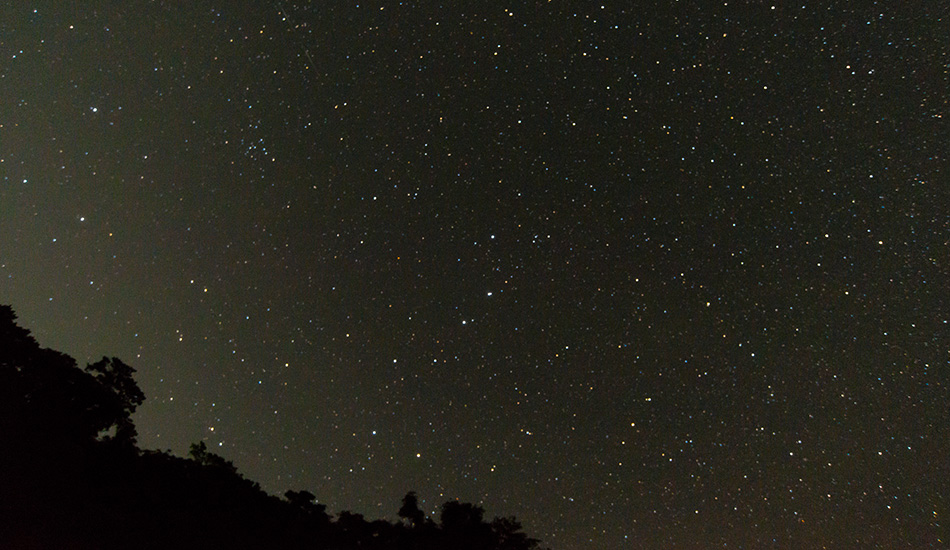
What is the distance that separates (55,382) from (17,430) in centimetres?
173

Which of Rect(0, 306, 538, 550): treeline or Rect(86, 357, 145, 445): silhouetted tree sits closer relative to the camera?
Rect(0, 306, 538, 550): treeline

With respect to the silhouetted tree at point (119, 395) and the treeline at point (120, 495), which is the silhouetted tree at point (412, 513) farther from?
the silhouetted tree at point (119, 395)

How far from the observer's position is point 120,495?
321 inches

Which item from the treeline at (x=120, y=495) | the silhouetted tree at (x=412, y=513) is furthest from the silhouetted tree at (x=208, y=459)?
the silhouetted tree at (x=412, y=513)

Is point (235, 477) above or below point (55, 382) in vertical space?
below

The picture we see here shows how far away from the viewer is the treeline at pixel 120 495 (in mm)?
7188

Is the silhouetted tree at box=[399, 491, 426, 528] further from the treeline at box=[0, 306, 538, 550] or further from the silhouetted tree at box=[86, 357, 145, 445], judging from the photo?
the silhouetted tree at box=[86, 357, 145, 445]

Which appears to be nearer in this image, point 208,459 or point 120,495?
point 120,495

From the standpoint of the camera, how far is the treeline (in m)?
7.19

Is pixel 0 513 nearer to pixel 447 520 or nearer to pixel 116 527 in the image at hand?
pixel 116 527

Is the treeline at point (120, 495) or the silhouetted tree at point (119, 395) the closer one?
the treeline at point (120, 495)

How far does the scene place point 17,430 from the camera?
26.9 feet

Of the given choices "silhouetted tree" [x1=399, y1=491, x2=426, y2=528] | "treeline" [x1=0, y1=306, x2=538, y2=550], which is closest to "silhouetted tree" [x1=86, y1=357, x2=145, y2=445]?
"treeline" [x1=0, y1=306, x2=538, y2=550]

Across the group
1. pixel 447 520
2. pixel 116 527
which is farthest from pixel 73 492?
pixel 447 520
